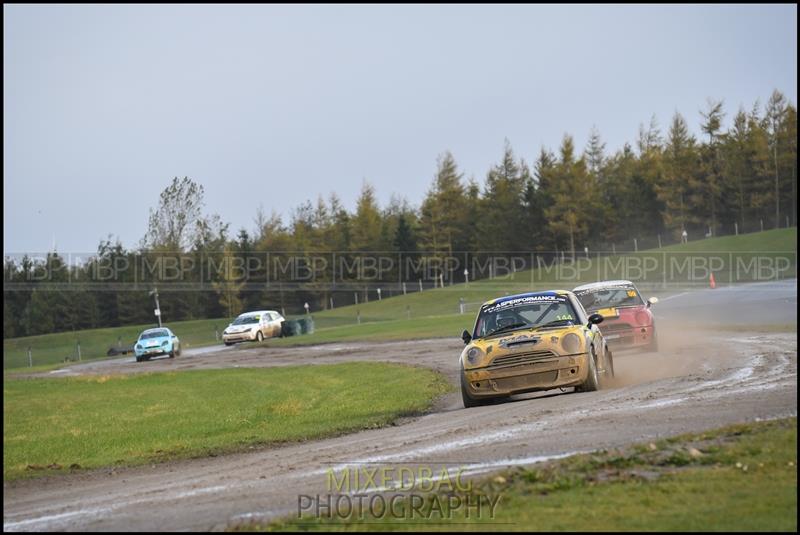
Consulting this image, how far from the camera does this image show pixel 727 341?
74.9 feet

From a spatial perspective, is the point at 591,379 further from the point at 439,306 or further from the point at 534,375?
the point at 439,306

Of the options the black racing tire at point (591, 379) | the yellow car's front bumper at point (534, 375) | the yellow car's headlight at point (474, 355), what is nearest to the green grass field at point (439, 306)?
the black racing tire at point (591, 379)

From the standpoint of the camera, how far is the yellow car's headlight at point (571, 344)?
1354cm

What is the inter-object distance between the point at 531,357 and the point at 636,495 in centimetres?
693

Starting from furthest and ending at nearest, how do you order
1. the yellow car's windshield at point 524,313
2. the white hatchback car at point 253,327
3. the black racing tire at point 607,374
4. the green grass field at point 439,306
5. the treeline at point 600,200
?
the treeline at point 600,200, the green grass field at point 439,306, the white hatchback car at point 253,327, the black racing tire at point 607,374, the yellow car's windshield at point 524,313

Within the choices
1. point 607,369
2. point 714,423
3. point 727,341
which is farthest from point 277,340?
point 714,423

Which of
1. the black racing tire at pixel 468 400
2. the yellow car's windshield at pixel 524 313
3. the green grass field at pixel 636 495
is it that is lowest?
the black racing tire at pixel 468 400

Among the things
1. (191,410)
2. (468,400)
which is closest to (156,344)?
(191,410)

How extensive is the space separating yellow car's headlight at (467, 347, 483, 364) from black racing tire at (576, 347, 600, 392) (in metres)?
1.57

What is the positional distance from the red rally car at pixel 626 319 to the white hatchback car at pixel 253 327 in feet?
64.0

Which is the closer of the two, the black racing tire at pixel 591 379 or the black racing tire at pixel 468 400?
the black racing tire at pixel 591 379

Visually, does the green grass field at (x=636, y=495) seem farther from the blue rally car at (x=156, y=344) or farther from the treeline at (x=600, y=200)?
the treeline at (x=600, y=200)

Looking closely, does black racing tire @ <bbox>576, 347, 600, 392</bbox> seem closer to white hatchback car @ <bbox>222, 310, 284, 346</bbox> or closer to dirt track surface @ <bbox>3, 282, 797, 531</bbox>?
dirt track surface @ <bbox>3, 282, 797, 531</bbox>

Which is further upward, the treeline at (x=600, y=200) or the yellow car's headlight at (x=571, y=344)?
the treeline at (x=600, y=200)
